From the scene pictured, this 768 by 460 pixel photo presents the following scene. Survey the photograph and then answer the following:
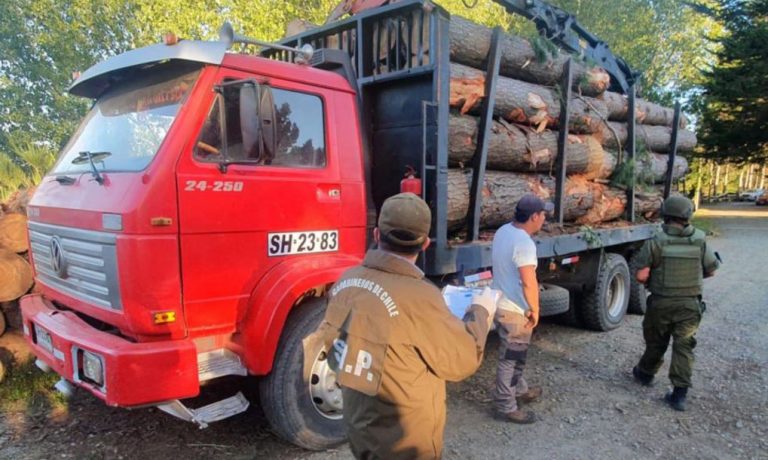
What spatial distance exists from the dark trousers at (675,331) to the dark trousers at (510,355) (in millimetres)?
1333

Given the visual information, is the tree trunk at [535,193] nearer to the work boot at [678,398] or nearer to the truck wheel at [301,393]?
the truck wheel at [301,393]

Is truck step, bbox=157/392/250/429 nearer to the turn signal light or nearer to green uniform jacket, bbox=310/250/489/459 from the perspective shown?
the turn signal light

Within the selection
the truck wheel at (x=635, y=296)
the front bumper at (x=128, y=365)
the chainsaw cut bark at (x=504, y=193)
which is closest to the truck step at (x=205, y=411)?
the front bumper at (x=128, y=365)

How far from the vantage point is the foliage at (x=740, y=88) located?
66.2 ft

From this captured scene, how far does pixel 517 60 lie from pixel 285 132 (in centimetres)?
261

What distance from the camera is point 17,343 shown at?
466 centimetres

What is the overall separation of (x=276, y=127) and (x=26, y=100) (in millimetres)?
22885

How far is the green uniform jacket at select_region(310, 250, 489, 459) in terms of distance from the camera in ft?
5.75

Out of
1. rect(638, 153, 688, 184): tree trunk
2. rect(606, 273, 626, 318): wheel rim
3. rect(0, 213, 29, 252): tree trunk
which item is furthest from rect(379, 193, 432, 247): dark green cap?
rect(638, 153, 688, 184): tree trunk

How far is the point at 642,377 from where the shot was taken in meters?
4.61

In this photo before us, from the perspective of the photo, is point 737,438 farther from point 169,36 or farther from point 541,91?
point 169,36

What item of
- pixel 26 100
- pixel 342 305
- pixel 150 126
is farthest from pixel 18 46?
pixel 342 305

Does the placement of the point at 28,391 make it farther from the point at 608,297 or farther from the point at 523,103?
the point at 608,297

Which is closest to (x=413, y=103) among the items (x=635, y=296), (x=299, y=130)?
(x=299, y=130)
